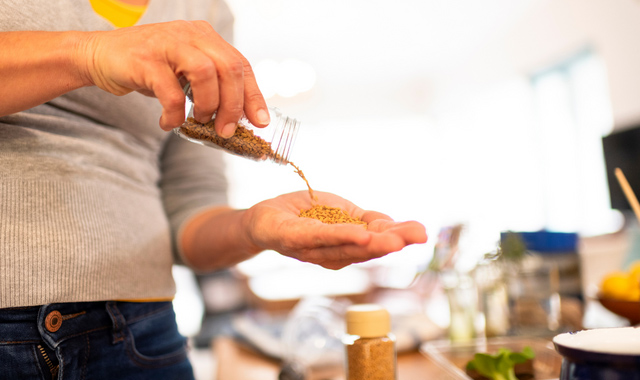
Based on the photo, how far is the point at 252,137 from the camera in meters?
0.64

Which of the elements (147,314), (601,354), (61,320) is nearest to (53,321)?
(61,320)

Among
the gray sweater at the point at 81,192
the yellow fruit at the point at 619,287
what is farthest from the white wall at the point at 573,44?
the gray sweater at the point at 81,192

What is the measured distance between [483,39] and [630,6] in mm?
2161

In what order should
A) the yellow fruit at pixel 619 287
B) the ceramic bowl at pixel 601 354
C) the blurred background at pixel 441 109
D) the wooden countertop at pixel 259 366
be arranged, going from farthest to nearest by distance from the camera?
the blurred background at pixel 441 109, the yellow fruit at pixel 619 287, the wooden countertop at pixel 259 366, the ceramic bowl at pixel 601 354

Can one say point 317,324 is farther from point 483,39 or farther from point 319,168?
point 319,168

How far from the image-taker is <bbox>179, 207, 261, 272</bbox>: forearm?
742 mm

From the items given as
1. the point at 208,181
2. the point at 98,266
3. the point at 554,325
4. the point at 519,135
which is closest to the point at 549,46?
the point at 519,135

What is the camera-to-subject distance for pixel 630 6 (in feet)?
12.0

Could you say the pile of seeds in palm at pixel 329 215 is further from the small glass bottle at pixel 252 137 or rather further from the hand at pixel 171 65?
the hand at pixel 171 65

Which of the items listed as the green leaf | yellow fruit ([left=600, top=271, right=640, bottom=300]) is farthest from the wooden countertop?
yellow fruit ([left=600, top=271, right=640, bottom=300])

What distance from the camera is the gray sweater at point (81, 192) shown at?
0.58 m

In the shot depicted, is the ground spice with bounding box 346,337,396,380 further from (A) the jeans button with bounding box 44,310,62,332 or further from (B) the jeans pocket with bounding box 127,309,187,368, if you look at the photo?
(A) the jeans button with bounding box 44,310,62,332

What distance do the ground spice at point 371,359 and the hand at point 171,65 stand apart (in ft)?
1.33

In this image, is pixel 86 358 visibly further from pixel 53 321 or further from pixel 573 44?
pixel 573 44
